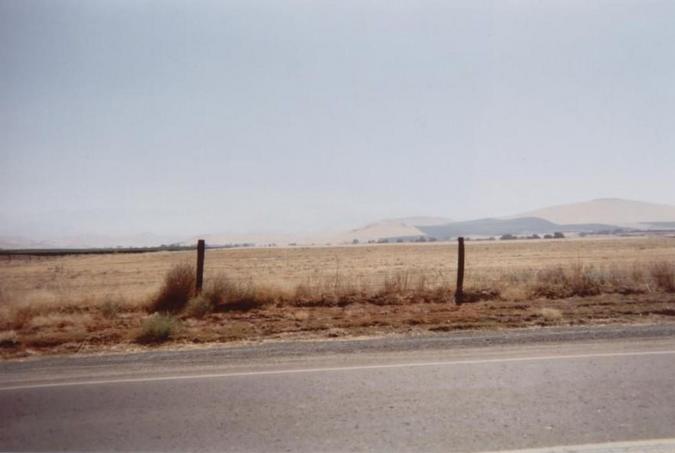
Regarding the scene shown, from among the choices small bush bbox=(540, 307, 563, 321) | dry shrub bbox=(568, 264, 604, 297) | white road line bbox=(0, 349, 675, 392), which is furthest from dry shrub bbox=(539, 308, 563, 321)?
white road line bbox=(0, 349, 675, 392)

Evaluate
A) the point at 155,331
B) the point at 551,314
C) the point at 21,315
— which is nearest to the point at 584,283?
the point at 551,314

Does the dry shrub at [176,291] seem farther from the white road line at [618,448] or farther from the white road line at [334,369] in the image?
the white road line at [618,448]

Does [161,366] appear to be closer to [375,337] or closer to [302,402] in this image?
[302,402]

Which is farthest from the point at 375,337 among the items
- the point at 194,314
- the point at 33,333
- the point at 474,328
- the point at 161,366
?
the point at 33,333

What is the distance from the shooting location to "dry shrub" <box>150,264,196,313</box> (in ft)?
42.2

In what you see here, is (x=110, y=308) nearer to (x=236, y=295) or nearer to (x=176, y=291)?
(x=176, y=291)

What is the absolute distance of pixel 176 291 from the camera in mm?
13102

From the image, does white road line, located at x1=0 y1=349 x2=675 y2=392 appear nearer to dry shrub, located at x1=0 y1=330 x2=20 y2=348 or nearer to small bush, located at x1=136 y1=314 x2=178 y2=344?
small bush, located at x1=136 y1=314 x2=178 y2=344

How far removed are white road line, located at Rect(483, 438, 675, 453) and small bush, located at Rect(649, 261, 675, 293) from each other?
40.3 feet

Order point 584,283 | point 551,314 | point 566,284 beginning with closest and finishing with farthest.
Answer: point 551,314, point 584,283, point 566,284

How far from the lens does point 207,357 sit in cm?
774

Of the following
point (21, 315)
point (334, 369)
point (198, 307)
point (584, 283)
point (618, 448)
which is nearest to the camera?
point (618, 448)

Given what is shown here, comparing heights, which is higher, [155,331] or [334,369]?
[334,369]

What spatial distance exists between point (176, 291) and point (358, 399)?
916 centimetres
